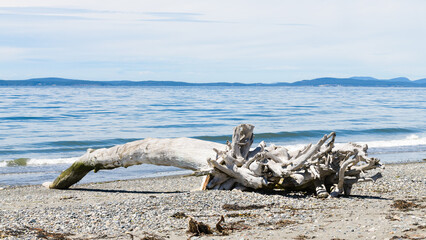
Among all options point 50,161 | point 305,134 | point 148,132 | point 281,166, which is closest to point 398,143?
point 305,134

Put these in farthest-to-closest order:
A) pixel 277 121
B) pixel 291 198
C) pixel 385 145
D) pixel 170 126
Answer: pixel 277 121 < pixel 170 126 < pixel 385 145 < pixel 291 198

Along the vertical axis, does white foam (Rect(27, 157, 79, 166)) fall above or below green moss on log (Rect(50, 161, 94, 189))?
below

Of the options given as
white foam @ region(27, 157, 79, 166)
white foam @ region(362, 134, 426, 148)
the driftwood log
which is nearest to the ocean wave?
white foam @ region(362, 134, 426, 148)

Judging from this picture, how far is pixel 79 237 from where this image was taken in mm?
5988

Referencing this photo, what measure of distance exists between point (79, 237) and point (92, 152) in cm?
523

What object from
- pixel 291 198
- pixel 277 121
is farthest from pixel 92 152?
pixel 277 121

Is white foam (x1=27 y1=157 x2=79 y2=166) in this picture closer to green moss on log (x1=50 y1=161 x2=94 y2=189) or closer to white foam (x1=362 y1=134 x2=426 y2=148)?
green moss on log (x1=50 y1=161 x2=94 y2=189)

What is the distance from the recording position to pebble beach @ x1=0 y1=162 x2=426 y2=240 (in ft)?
19.5

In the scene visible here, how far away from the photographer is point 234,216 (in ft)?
23.2

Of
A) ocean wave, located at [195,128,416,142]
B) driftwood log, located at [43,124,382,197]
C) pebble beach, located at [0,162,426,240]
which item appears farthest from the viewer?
ocean wave, located at [195,128,416,142]

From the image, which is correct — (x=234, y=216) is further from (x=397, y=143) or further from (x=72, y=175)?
(x=397, y=143)

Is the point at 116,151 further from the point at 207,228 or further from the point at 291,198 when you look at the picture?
the point at 207,228

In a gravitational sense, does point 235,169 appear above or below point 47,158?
above

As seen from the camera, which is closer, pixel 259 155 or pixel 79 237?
pixel 79 237
